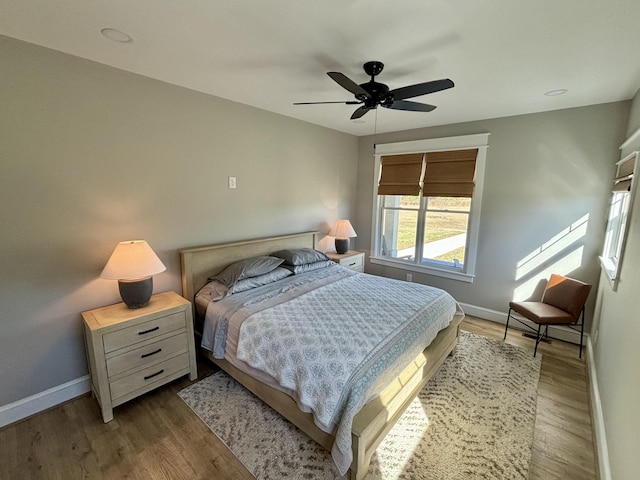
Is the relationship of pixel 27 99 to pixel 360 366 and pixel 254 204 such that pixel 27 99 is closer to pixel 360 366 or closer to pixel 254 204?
pixel 254 204

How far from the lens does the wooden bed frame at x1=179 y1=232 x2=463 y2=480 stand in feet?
5.09

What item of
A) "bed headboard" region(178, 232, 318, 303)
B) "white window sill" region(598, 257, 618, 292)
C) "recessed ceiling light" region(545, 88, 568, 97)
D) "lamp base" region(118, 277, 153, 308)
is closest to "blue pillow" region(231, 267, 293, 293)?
"bed headboard" region(178, 232, 318, 303)

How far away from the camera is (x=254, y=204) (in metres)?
3.29

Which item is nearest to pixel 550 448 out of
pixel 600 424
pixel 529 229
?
pixel 600 424

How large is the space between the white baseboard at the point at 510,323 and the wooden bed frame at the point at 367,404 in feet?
4.01

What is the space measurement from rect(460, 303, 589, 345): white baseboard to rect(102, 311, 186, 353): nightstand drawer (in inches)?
139

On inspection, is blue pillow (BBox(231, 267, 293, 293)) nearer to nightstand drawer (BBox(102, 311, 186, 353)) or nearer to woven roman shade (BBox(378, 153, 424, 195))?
nightstand drawer (BBox(102, 311, 186, 353))

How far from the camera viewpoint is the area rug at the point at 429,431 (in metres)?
1.66

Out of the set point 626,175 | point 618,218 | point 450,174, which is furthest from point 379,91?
point 618,218

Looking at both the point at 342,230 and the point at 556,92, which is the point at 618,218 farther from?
the point at 342,230

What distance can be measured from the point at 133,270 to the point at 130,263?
2.3 inches

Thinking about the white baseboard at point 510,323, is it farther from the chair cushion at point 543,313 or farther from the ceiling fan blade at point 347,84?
the ceiling fan blade at point 347,84

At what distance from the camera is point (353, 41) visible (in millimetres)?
1743

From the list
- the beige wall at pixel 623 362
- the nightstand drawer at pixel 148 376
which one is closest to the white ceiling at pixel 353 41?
the beige wall at pixel 623 362
